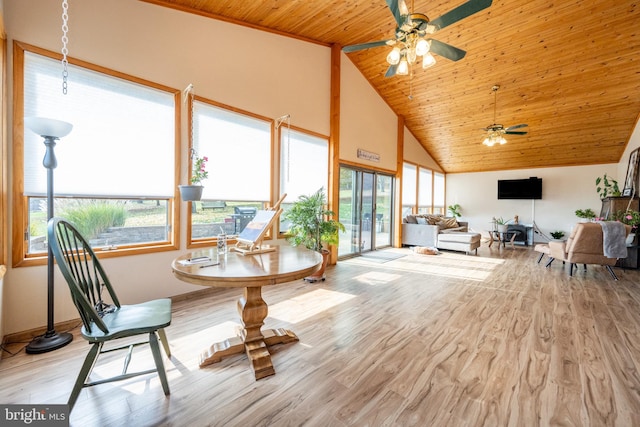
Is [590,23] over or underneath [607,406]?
over

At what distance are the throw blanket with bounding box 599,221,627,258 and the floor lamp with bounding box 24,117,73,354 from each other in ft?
22.2

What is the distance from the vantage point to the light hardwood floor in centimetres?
152

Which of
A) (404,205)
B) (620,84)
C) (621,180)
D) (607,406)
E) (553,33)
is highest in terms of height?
(553,33)

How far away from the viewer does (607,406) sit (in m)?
1.59

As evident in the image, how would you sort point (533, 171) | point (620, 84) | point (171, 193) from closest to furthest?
point (171, 193), point (620, 84), point (533, 171)

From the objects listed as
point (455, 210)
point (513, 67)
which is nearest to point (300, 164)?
point (513, 67)

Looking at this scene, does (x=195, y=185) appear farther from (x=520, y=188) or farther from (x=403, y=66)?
(x=520, y=188)

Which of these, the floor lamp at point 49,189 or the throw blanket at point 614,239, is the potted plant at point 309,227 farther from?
the throw blanket at point 614,239

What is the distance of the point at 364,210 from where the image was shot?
6.45m

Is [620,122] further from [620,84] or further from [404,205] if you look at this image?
[404,205]

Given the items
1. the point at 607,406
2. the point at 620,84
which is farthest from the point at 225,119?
the point at 620,84

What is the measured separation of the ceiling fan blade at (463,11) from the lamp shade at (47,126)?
313 centimetres

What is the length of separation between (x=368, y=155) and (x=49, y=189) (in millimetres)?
5339

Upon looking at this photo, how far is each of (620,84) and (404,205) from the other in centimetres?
488
